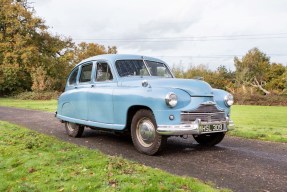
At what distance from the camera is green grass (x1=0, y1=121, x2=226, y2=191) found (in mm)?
4199

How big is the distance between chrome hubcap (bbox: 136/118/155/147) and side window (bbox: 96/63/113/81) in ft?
4.99

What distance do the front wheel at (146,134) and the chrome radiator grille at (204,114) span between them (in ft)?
1.91

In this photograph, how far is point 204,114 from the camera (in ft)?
20.5

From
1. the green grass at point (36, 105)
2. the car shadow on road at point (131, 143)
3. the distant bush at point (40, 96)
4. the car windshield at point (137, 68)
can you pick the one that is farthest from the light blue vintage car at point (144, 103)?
the distant bush at point (40, 96)

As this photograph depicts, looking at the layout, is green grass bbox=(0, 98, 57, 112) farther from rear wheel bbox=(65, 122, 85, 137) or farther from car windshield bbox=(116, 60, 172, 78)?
car windshield bbox=(116, 60, 172, 78)

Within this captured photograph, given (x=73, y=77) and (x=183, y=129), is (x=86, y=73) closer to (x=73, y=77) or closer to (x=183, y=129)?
(x=73, y=77)

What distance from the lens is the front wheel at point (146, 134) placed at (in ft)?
20.3

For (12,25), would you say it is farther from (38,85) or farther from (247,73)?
(247,73)

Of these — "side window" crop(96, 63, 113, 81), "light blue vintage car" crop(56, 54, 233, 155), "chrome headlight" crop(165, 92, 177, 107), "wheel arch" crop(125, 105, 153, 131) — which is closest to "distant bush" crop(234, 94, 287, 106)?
"light blue vintage car" crop(56, 54, 233, 155)

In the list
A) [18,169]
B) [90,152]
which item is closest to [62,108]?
[90,152]

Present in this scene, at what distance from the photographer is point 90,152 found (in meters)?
6.20

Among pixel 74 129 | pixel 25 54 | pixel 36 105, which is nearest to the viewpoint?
pixel 74 129

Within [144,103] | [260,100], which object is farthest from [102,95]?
[260,100]

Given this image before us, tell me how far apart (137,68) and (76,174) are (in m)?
3.44
